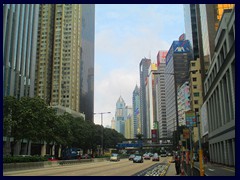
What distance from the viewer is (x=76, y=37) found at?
509 feet

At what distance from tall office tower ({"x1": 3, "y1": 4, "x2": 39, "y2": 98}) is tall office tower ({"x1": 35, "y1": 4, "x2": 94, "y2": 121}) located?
40.0m

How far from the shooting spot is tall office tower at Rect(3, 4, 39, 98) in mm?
80875

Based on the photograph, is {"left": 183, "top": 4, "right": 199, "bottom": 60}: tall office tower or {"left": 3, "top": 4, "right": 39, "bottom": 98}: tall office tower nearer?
{"left": 3, "top": 4, "right": 39, "bottom": 98}: tall office tower

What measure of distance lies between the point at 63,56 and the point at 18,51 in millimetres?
59315

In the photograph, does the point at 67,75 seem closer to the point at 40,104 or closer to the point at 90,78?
the point at 90,78

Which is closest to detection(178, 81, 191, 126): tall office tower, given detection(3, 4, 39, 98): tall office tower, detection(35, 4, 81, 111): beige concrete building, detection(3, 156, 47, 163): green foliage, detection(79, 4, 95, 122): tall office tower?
detection(3, 4, 39, 98): tall office tower

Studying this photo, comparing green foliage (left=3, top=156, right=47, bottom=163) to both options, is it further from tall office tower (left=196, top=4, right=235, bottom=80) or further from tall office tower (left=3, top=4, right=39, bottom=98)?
tall office tower (left=196, top=4, right=235, bottom=80)

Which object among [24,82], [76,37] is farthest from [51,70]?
[24,82]

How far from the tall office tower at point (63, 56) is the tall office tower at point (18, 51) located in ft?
131

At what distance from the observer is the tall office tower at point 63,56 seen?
460 feet

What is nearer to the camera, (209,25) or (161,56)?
(161,56)

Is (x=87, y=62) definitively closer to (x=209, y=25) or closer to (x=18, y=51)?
(x=18, y=51)

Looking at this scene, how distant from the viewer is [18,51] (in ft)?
285

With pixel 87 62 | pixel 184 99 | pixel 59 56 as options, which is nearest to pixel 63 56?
pixel 59 56
